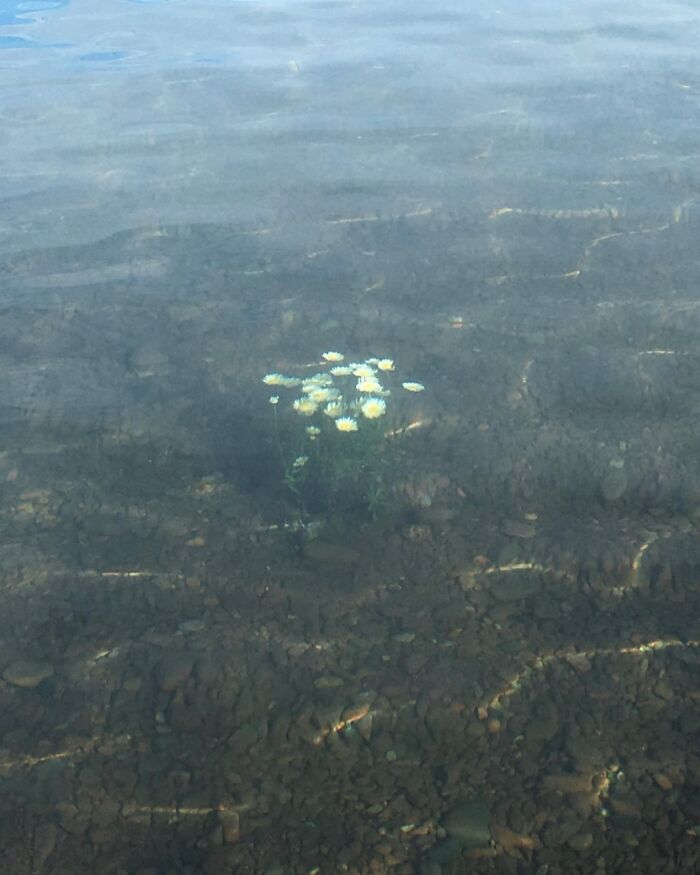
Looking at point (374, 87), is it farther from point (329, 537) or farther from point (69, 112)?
point (329, 537)

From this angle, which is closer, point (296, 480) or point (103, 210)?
point (296, 480)

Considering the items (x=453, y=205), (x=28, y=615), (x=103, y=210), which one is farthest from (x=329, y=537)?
(x=103, y=210)

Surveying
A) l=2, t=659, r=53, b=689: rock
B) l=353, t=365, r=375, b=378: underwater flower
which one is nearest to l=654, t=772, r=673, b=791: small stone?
l=2, t=659, r=53, b=689: rock

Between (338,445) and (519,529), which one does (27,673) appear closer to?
(338,445)

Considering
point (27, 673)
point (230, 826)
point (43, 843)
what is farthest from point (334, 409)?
point (43, 843)

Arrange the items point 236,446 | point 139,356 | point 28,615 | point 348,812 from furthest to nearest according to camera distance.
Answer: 1. point 139,356
2. point 236,446
3. point 28,615
4. point 348,812

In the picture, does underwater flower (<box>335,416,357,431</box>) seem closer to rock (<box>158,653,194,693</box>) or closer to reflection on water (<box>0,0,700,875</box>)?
reflection on water (<box>0,0,700,875</box>)

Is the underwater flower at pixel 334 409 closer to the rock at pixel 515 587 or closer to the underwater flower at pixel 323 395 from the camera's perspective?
the underwater flower at pixel 323 395
